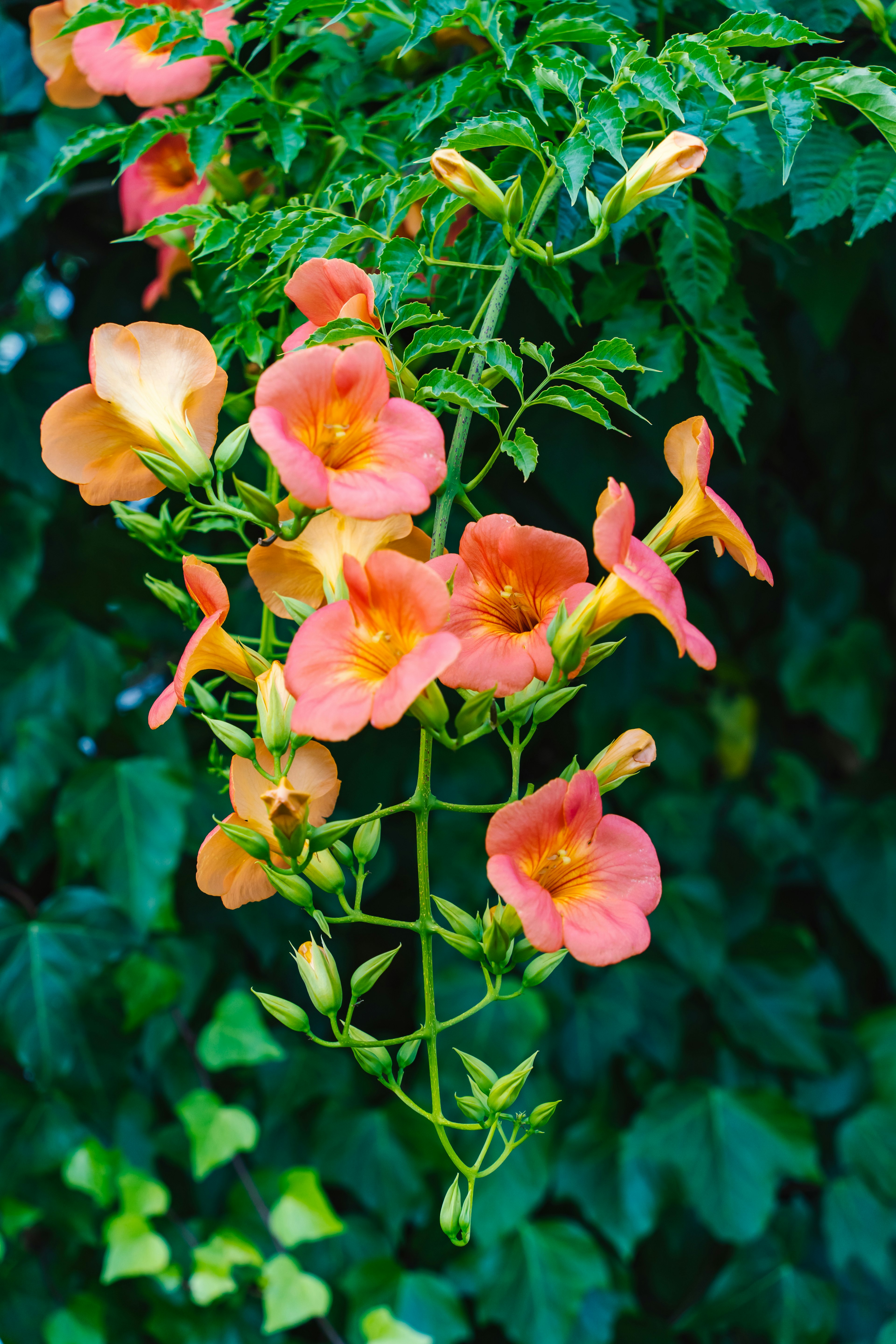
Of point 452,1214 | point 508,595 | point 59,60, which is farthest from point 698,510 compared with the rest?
point 59,60

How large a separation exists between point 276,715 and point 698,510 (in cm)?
22

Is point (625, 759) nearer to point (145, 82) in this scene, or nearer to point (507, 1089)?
point (507, 1089)

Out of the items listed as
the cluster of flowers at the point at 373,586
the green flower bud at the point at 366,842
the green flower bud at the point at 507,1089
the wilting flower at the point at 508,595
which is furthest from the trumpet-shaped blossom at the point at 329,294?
the green flower bud at the point at 507,1089

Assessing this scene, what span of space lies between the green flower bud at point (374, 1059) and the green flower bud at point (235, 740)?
5.0 inches

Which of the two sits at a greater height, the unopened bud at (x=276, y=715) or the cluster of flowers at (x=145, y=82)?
the cluster of flowers at (x=145, y=82)

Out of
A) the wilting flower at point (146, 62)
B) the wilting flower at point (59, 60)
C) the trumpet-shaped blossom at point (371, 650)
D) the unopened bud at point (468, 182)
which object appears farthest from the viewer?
the wilting flower at point (59, 60)

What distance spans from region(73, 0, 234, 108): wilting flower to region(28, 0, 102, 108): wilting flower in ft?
0.14

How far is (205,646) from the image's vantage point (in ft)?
1.48

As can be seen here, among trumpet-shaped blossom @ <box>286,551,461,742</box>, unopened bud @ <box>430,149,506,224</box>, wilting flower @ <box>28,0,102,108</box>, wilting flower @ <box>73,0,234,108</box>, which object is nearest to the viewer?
trumpet-shaped blossom @ <box>286,551,461,742</box>

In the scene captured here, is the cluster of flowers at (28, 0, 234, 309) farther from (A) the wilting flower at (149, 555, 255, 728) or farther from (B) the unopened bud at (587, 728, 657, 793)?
(B) the unopened bud at (587, 728, 657, 793)

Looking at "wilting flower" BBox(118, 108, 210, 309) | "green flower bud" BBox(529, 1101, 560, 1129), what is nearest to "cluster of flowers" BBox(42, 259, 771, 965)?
"green flower bud" BBox(529, 1101, 560, 1129)

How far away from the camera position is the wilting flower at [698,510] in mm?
446

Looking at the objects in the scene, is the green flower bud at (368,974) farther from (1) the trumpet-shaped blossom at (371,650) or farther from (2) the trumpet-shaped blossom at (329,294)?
(2) the trumpet-shaped blossom at (329,294)

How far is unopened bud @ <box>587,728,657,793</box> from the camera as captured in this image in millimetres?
460
